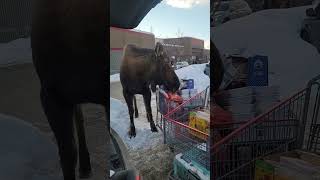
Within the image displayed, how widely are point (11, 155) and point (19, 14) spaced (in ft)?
2.18

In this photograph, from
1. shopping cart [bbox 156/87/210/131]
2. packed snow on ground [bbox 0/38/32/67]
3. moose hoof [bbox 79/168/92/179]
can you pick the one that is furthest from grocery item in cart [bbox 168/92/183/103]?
packed snow on ground [bbox 0/38/32/67]

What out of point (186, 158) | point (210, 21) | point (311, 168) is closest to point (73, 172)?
point (186, 158)

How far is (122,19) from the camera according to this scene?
2299mm

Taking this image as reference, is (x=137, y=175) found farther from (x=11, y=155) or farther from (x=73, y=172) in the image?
(x=11, y=155)

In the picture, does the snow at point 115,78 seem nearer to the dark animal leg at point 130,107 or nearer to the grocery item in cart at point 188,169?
the dark animal leg at point 130,107

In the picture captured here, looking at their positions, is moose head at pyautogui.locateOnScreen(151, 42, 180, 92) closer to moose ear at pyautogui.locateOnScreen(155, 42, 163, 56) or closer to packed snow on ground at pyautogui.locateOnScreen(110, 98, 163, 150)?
moose ear at pyautogui.locateOnScreen(155, 42, 163, 56)

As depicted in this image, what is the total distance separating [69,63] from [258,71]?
3.64ft

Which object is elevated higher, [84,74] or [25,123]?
[84,74]

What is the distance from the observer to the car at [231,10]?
259cm

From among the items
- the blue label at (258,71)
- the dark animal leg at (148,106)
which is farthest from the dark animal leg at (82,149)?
the blue label at (258,71)

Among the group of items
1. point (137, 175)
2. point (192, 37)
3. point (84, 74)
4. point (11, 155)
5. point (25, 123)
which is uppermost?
point (192, 37)

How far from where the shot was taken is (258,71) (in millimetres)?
2625

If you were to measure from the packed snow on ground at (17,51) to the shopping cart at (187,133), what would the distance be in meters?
0.84

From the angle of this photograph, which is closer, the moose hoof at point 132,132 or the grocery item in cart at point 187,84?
the moose hoof at point 132,132
